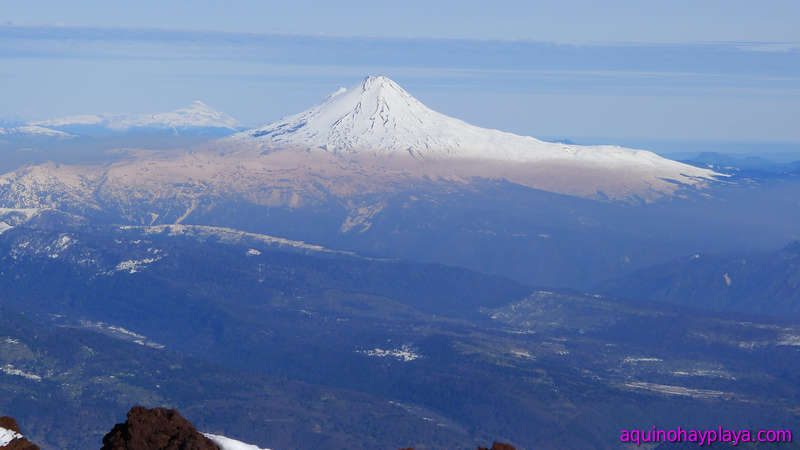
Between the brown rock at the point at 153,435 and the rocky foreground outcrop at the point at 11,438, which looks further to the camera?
the rocky foreground outcrop at the point at 11,438

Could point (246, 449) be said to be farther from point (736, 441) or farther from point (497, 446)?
point (736, 441)

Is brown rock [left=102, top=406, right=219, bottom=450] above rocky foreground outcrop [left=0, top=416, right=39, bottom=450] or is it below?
above

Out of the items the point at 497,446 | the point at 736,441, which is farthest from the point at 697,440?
the point at 497,446

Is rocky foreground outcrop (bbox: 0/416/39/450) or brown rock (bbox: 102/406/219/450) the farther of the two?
rocky foreground outcrop (bbox: 0/416/39/450)

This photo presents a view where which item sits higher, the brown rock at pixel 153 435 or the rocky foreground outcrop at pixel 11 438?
the brown rock at pixel 153 435
